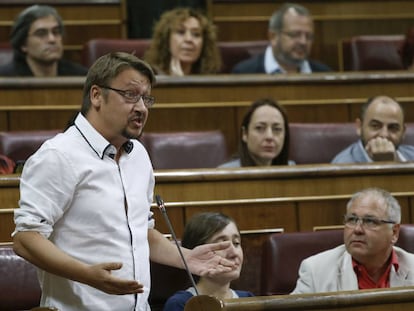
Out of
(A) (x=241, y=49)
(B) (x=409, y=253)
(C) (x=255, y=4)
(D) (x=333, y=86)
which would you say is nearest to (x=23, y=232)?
(B) (x=409, y=253)

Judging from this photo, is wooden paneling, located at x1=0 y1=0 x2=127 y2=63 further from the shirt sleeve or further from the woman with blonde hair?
the shirt sleeve

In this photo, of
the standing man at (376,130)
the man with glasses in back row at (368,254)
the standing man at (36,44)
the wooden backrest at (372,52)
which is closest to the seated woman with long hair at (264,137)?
the standing man at (376,130)

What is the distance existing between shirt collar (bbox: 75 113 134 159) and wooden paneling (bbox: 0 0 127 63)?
1.09 m

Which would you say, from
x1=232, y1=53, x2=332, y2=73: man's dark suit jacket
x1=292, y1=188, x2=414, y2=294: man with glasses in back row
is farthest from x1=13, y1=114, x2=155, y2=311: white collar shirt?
x1=232, y1=53, x2=332, y2=73: man's dark suit jacket

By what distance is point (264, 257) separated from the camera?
117cm

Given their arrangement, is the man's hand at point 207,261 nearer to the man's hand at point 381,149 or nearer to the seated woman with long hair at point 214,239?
the seated woman with long hair at point 214,239

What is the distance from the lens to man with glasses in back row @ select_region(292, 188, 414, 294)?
3.81 ft

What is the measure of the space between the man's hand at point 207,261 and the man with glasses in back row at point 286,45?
95 centimetres

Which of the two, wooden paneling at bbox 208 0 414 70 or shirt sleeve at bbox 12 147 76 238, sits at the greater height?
wooden paneling at bbox 208 0 414 70

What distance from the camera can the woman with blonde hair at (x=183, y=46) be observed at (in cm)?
176

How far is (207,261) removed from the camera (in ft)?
2.95

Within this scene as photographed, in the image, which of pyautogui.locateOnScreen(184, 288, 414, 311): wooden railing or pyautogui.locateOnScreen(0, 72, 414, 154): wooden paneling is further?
pyautogui.locateOnScreen(0, 72, 414, 154): wooden paneling

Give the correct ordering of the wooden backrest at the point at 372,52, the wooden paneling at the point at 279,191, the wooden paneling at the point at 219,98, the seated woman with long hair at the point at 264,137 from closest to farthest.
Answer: the wooden paneling at the point at 279,191, the seated woman with long hair at the point at 264,137, the wooden paneling at the point at 219,98, the wooden backrest at the point at 372,52

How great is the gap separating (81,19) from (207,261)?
1189 mm
